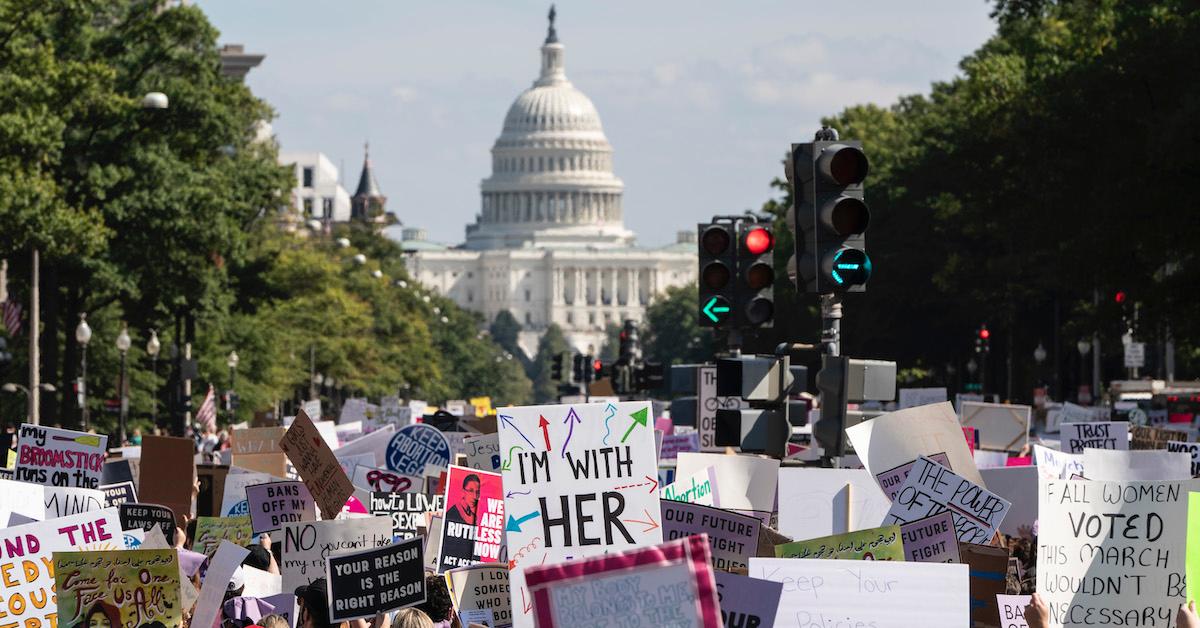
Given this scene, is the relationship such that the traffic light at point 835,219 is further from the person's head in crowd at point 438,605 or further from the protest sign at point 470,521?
the person's head in crowd at point 438,605

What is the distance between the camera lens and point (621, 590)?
6.37 metres

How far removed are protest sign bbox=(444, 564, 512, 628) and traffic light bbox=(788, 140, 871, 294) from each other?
3.06 m

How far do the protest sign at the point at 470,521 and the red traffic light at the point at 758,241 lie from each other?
16.9 ft

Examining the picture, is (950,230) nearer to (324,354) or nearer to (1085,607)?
(324,354)

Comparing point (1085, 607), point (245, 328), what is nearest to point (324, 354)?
point (245, 328)

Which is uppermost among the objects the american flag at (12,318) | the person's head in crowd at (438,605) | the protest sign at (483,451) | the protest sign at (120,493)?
the american flag at (12,318)

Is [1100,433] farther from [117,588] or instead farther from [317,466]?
[117,588]

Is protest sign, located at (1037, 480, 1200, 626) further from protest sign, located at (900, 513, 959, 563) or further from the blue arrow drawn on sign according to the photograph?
the blue arrow drawn on sign

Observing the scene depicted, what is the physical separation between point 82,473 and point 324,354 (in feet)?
222

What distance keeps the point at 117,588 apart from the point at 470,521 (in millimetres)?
3139

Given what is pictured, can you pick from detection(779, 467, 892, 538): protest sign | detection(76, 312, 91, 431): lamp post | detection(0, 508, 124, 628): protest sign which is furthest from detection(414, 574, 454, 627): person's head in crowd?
detection(76, 312, 91, 431): lamp post

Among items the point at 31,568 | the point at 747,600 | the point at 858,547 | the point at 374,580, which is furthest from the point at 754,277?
the point at 747,600

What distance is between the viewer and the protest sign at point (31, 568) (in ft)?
33.2

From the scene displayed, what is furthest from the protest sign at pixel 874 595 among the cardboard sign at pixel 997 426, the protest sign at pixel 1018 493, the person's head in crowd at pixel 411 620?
the cardboard sign at pixel 997 426
